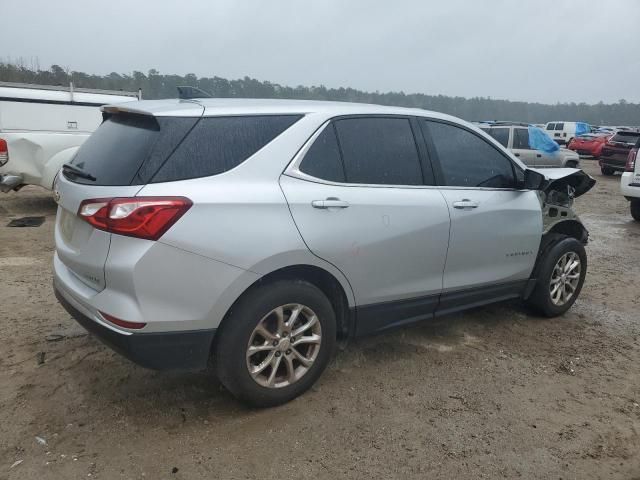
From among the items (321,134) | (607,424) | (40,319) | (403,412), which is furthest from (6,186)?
(607,424)

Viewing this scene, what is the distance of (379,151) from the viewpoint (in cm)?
335

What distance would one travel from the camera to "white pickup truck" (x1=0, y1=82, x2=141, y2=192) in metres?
7.51

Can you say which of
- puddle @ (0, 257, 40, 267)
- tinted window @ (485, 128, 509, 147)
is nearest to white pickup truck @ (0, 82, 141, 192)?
puddle @ (0, 257, 40, 267)

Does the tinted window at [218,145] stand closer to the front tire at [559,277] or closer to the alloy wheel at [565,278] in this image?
the front tire at [559,277]

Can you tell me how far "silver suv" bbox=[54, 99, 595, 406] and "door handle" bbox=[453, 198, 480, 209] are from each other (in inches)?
0.5

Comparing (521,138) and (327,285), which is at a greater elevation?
(521,138)

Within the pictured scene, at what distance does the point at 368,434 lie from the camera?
283 cm

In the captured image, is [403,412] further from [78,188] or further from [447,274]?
[78,188]

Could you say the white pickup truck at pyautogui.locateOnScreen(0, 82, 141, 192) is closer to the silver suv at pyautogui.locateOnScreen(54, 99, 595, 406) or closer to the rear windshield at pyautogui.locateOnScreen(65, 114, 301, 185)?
the rear windshield at pyautogui.locateOnScreen(65, 114, 301, 185)

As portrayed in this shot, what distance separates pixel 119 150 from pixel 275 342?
4.30 feet

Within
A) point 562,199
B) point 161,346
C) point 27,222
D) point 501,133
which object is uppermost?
point 501,133

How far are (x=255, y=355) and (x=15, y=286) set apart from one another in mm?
3100

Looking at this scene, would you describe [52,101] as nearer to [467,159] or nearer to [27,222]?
[27,222]

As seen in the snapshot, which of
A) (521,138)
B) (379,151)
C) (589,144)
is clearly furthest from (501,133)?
(589,144)
